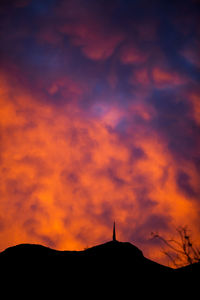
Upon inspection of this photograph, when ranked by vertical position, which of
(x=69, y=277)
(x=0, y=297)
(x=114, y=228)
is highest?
(x=114, y=228)

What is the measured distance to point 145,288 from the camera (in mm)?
8742

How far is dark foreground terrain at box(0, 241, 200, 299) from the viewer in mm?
8141

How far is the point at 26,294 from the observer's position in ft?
30.8

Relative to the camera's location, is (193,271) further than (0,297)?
No

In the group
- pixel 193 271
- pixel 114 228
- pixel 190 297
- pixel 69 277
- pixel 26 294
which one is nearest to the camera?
pixel 190 297

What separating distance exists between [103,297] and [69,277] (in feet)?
6.56

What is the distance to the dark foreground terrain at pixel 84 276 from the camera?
26.7 ft

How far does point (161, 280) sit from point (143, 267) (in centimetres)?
352

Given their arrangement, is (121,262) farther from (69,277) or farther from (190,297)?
(190,297)

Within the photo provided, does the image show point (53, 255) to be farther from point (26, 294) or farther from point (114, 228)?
point (114, 228)

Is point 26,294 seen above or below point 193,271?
below

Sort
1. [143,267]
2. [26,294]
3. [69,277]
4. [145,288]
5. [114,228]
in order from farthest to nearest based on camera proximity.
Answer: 1. [114,228]
2. [143,267]
3. [69,277]
4. [26,294]
5. [145,288]

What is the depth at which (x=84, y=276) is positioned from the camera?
10.4 metres

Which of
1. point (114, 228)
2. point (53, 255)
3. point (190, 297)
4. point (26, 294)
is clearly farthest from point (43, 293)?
point (114, 228)
